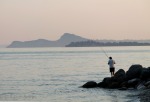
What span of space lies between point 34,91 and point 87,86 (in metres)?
3.94

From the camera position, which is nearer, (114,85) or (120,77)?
(114,85)

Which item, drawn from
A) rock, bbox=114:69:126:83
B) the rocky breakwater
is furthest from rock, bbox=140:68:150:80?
rock, bbox=114:69:126:83

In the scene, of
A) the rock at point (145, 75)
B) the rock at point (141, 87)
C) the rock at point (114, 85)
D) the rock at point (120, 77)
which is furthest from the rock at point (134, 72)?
the rock at point (141, 87)

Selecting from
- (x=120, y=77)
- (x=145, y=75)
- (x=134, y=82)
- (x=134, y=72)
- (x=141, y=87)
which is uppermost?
(x=134, y=72)

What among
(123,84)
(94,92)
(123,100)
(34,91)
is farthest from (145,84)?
(34,91)

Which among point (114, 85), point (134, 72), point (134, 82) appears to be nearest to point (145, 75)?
point (134, 82)

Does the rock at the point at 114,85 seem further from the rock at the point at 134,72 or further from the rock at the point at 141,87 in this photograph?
the rock at the point at 141,87

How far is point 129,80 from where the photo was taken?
2925cm

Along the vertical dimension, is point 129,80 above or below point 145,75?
below

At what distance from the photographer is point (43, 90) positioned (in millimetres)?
28469

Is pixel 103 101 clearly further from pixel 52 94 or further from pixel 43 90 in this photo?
pixel 43 90

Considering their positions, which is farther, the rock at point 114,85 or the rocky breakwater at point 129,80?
the rock at point 114,85

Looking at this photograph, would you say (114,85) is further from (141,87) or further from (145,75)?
(145,75)

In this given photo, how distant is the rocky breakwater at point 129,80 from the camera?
92.9 feet
